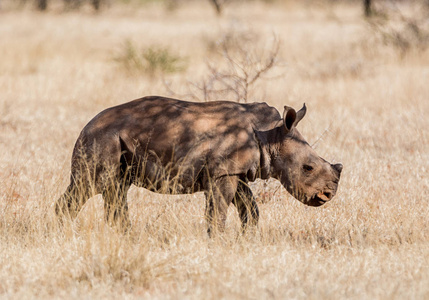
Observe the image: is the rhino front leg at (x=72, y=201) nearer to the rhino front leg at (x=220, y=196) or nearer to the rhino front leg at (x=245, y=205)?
the rhino front leg at (x=220, y=196)

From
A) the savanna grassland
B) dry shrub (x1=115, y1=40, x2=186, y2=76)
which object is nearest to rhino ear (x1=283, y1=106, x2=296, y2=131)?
the savanna grassland

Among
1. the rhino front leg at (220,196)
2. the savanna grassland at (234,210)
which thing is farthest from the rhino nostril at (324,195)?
the rhino front leg at (220,196)

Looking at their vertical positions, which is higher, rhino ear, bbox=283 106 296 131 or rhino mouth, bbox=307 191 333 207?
rhino ear, bbox=283 106 296 131

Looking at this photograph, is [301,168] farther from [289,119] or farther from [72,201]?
[72,201]

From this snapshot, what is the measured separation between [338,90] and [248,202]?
907 cm

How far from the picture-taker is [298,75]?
17031 millimetres

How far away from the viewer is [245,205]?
20.1 ft

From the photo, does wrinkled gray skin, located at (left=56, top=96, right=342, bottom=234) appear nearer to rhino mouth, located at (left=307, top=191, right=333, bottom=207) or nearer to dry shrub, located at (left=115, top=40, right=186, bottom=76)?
rhino mouth, located at (left=307, top=191, right=333, bottom=207)

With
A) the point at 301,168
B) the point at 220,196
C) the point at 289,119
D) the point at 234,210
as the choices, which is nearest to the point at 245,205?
the point at 220,196

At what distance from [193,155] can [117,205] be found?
Result: 80 cm

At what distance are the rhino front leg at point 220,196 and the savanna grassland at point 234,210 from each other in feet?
0.46

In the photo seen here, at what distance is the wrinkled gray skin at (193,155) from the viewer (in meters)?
5.75

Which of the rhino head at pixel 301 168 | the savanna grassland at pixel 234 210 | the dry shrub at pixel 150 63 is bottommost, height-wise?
the savanna grassland at pixel 234 210

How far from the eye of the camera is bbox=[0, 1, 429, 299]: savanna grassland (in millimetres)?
5078
